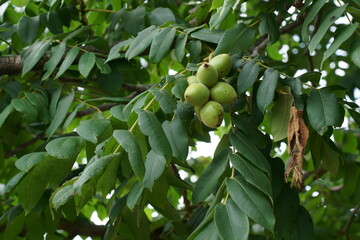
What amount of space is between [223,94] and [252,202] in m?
0.31

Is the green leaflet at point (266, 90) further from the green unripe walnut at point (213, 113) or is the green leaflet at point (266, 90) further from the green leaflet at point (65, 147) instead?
the green leaflet at point (65, 147)

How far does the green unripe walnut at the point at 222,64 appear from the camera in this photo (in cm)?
185

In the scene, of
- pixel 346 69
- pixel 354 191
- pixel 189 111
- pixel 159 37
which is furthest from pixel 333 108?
pixel 346 69

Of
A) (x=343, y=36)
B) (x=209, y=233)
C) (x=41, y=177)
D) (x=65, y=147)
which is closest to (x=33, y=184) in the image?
(x=41, y=177)

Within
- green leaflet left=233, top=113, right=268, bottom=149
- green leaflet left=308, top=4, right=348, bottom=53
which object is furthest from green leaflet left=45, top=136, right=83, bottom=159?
green leaflet left=308, top=4, right=348, bottom=53

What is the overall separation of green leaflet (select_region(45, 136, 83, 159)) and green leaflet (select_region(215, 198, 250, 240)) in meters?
0.49

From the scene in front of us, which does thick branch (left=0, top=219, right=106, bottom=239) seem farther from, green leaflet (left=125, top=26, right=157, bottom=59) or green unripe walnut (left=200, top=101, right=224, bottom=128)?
green unripe walnut (left=200, top=101, right=224, bottom=128)

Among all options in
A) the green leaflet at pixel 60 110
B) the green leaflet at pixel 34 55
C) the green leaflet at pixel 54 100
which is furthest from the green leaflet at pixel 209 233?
the green leaflet at pixel 34 55

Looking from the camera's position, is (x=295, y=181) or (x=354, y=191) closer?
(x=295, y=181)

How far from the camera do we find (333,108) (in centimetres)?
184

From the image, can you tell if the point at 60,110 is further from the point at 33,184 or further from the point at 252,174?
the point at 252,174

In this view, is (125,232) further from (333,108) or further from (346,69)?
(346,69)

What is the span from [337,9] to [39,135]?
1.45 metres

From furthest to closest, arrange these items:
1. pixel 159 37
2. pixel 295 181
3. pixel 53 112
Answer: pixel 53 112 → pixel 159 37 → pixel 295 181
